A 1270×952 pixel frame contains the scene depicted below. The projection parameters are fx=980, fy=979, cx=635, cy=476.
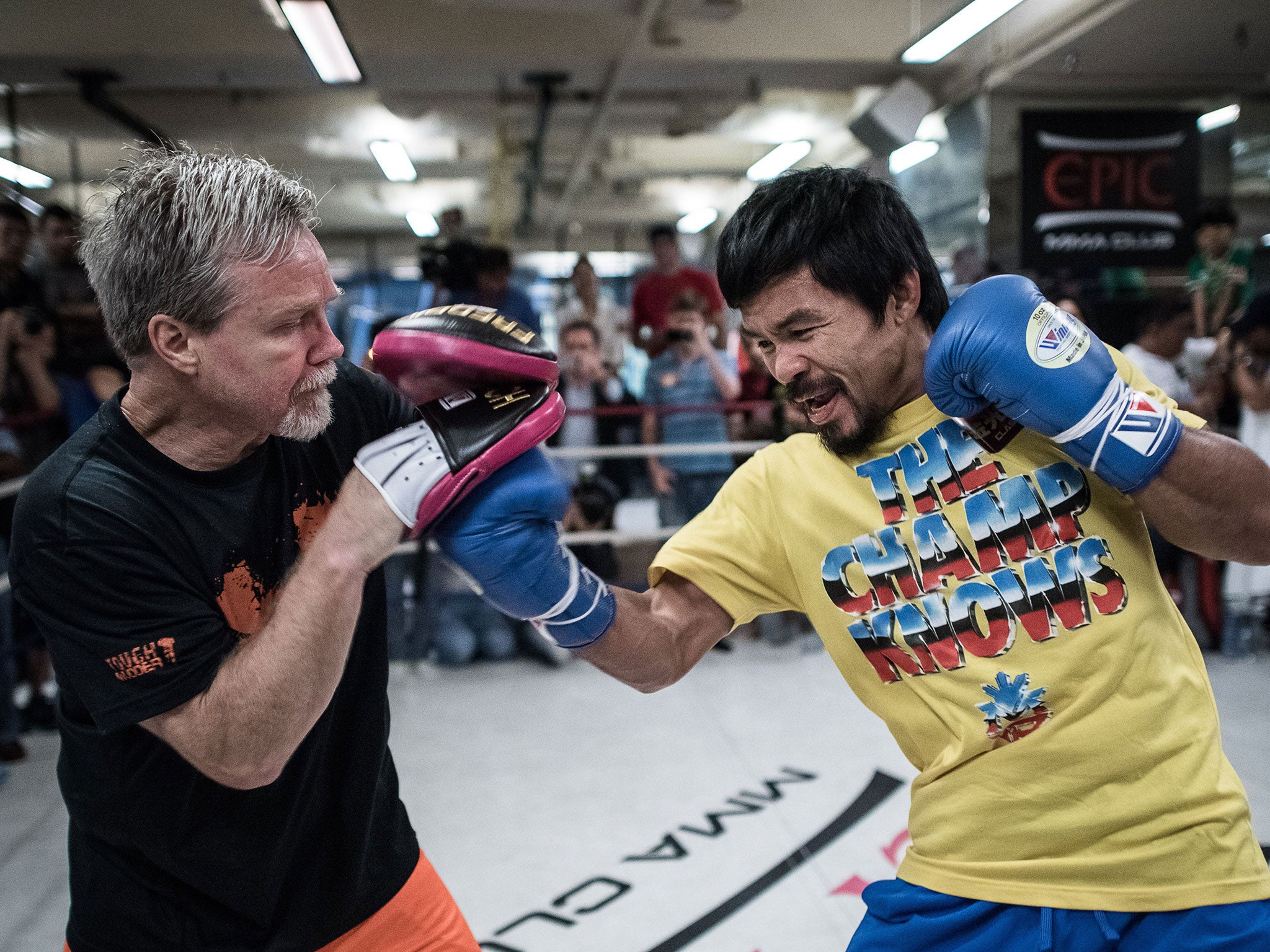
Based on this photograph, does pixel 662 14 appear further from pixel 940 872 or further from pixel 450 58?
pixel 940 872

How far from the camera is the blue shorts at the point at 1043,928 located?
107 centimetres

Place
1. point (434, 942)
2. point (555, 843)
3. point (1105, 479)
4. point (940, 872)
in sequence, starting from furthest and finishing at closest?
point (555, 843)
point (434, 942)
point (940, 872)
point (1105, 479)

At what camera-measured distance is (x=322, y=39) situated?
483 centimetres

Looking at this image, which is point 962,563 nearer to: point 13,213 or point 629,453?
point 629,453

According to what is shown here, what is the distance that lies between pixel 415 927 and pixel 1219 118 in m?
6.95

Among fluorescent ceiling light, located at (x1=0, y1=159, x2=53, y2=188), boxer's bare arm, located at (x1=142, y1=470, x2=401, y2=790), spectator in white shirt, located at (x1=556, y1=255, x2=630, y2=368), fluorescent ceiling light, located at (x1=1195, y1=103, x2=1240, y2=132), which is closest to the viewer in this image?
Result: boxer's bare arm, located at (x1=142, y1=470, x2=401, y2=790)

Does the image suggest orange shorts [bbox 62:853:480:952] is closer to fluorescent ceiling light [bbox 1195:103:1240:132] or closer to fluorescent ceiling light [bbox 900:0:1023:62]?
fluorescent ceiling light [bbox 900:0:1023:62]

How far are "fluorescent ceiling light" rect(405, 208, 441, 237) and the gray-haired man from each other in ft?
37.8

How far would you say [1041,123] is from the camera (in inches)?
237

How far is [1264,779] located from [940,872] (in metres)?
2.26

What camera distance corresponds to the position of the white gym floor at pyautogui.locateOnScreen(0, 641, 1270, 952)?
2281 millimetres

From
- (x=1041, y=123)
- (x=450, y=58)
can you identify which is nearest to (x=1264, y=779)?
(x=1041, y=123)

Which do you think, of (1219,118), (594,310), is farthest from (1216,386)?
(594,310)

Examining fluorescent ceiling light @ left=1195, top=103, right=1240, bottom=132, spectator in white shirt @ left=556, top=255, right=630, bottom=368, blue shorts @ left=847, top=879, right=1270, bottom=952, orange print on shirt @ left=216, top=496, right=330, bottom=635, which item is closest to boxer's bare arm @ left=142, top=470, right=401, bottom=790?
orange print on shirt @ left=216, top=496, right=330, bottom=635
